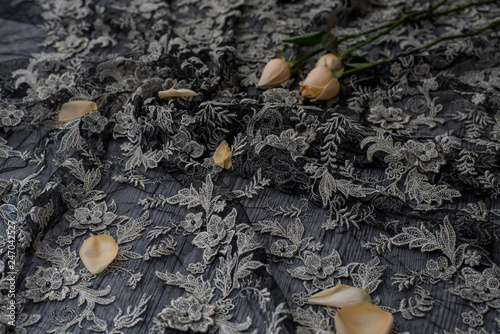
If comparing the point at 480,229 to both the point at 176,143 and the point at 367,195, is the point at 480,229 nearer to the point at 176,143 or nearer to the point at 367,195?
the point at 367,195

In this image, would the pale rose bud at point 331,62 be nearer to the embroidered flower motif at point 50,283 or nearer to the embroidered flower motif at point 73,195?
the embroidered flower motif at point 73,195

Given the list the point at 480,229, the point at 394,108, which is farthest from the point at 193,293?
the point at 394,108

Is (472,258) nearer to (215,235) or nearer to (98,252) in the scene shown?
(215,235)

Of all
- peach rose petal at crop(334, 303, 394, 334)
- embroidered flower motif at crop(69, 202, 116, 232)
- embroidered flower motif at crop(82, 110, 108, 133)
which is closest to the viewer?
peach rose petal at crop(334, 303, 394, 334)

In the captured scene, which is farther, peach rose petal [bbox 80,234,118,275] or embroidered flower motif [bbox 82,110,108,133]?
embroidered flower motif [bbox 82,110,108,133]

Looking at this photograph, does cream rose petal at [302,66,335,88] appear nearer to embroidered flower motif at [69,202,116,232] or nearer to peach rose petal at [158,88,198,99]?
peach rose petal at [158,88,198,99]

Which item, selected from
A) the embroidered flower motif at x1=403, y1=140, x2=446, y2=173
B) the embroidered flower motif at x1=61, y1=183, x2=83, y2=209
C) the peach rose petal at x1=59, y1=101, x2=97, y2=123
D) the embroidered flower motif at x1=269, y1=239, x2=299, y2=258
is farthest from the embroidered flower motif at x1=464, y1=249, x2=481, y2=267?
the peach rose petal at x1=59, y1=101, x2=97, y2=123

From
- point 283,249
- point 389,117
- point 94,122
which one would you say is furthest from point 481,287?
point 94,122
